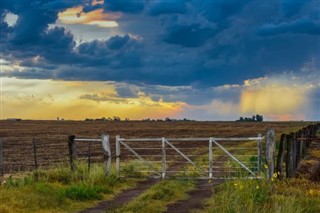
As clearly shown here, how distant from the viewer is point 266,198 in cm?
1717

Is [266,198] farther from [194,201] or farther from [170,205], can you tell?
[170,205]

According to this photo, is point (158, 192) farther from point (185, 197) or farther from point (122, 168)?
point (122, 168)

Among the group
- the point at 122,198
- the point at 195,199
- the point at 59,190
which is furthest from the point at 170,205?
the point at 59,190

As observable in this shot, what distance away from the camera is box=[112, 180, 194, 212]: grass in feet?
57.5

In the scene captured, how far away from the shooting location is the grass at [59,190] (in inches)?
691

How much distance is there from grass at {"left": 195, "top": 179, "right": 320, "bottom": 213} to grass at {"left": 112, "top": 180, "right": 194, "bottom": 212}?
1.56m

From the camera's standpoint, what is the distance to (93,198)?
19.8 metres

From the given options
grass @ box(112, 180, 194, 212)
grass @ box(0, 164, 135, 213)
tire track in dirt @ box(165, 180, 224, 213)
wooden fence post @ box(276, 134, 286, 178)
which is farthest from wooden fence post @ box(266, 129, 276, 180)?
grass @ box(0, 164, 135, 213)

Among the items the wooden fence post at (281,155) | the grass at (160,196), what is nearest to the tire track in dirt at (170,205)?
the grass at (160,196)

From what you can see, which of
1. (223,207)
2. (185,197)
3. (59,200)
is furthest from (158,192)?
(223,207)

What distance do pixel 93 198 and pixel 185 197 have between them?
10.1ft

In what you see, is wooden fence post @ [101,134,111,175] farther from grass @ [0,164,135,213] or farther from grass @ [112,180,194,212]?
grass @ [112,180,194,212]

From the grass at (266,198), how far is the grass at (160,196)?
61.5 inches

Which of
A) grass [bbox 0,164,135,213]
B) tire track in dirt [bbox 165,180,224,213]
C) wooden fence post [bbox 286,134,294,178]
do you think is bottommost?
tire track in dirt [bbox 165,180,224,213]
